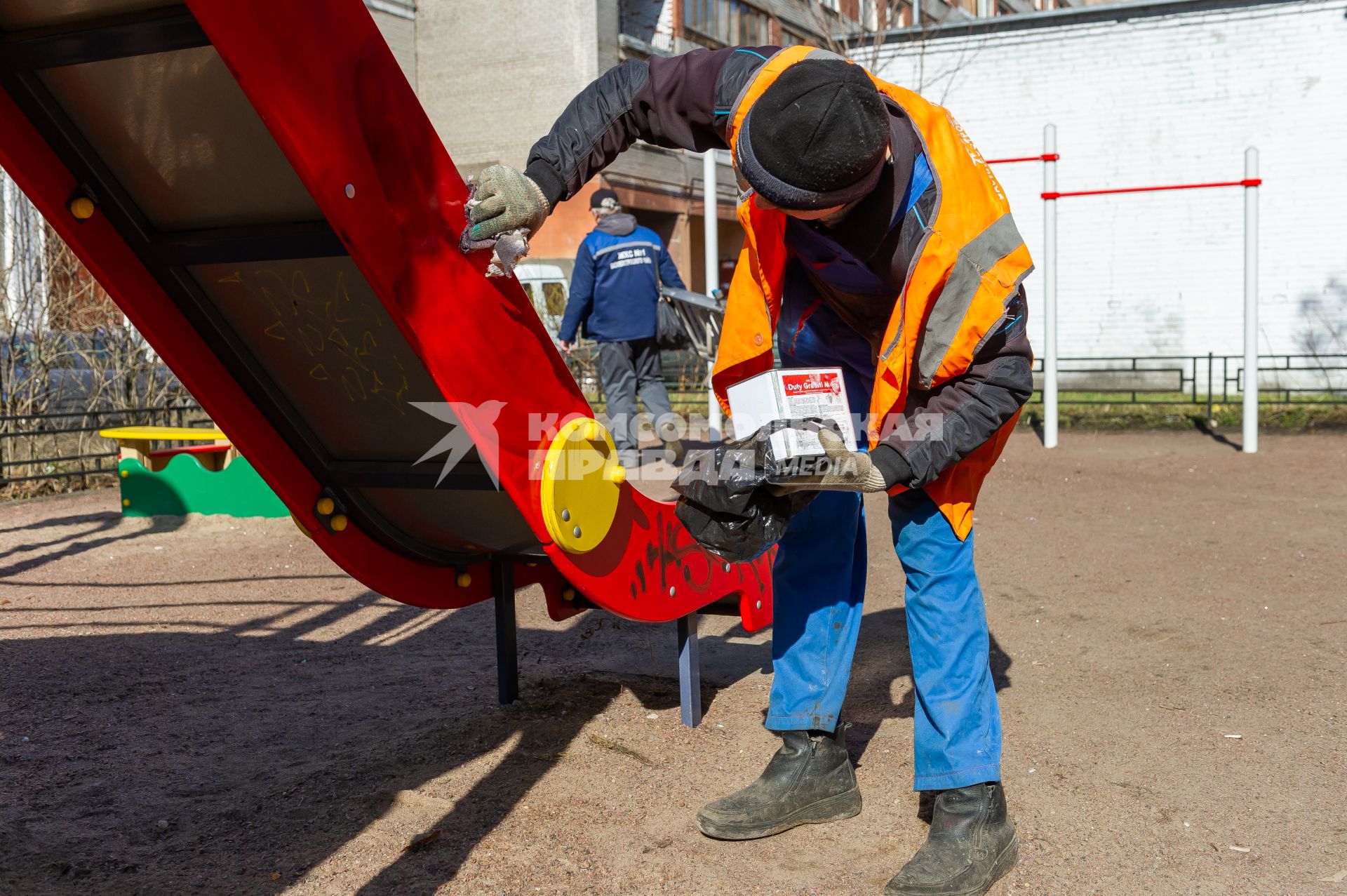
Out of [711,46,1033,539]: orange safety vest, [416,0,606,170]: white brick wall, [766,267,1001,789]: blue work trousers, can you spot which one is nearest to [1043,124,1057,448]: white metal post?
[766,267,1001,789]: blue work trousers

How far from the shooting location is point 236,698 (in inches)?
146

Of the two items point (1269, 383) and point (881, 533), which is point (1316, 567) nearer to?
point (881, 533)

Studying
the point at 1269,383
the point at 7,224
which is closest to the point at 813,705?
the point at 7,224

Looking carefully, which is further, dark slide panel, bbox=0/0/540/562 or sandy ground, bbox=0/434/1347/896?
sandy ground, bbox=0/434/1347/896

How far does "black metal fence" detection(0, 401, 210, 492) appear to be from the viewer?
8.18 meters

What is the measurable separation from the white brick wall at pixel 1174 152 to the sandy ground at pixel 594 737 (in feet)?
36.8

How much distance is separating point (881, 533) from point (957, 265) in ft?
14.4

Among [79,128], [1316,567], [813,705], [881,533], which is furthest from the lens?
[881,533]

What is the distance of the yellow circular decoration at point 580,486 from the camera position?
8.09 ft

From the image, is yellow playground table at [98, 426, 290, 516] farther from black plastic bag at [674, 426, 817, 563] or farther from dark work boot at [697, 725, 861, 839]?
black plastic bag at [674, 426, 817, 563]

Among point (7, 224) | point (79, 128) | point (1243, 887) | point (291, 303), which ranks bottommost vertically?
point (1243, 887)

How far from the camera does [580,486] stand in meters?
2.58

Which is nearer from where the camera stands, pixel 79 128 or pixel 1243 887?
pixel 79 128

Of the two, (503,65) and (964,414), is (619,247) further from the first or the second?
(503,65)
